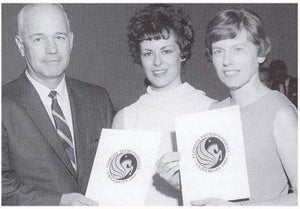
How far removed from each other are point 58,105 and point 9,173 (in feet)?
1.02

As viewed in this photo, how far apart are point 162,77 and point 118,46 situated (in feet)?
1.35

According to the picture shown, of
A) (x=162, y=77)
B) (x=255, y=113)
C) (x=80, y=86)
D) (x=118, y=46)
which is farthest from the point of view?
(x=118, y=46)

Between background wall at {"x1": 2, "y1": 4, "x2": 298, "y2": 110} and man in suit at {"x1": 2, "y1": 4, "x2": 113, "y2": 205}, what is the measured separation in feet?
0.59

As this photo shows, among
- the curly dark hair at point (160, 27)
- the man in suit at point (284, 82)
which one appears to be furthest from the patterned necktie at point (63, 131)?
the man in suit at point (284, 82)

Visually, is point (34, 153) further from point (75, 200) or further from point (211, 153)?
point (211, 153)

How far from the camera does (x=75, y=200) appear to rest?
1525 mm

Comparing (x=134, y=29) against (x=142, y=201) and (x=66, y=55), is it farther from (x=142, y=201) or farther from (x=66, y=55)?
(x=142, y=201)

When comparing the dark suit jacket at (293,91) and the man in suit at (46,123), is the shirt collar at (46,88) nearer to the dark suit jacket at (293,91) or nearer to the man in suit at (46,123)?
the man in suit at (46,123)

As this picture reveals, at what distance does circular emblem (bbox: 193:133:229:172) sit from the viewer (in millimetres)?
1435

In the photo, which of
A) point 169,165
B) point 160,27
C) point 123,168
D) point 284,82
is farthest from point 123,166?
point 284,82

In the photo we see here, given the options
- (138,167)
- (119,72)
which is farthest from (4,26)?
(138,167)

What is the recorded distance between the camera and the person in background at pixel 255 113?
1.33m

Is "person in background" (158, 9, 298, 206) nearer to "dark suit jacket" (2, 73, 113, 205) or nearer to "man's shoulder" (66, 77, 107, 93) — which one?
"dark suit jacket" (2, 73, 113, 205)

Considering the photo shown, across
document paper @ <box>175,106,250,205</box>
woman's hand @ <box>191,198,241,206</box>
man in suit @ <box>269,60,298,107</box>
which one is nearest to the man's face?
document paper @ <box>175,106,250,205</box>
